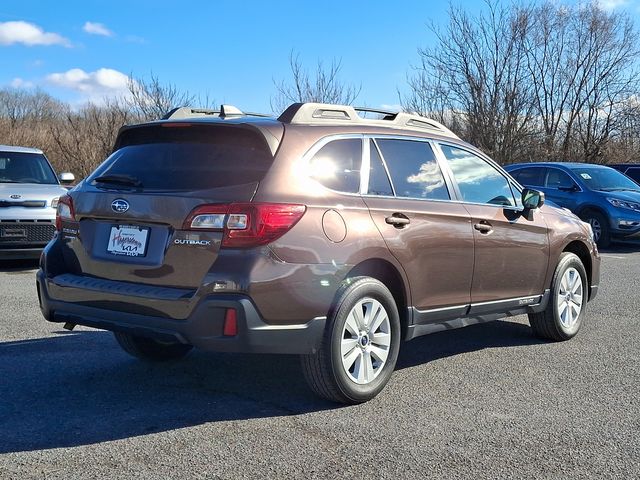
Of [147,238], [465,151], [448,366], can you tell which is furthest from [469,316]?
[147,238]

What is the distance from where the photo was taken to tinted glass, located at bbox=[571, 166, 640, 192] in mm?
14195

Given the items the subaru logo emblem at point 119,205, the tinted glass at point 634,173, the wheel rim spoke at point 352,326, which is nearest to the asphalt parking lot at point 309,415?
the wheel rim spoke at point 352,326

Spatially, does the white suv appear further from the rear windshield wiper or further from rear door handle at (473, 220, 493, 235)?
rear door handle at (473, 220, 493, 235)

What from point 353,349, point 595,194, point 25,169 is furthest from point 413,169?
point 595,194

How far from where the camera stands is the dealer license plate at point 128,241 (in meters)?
3.94

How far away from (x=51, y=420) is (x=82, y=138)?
23.2 metres

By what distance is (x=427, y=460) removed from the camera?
3.37 metres

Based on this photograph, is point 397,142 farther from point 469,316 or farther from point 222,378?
point 222,378

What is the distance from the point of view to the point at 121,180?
420 cm

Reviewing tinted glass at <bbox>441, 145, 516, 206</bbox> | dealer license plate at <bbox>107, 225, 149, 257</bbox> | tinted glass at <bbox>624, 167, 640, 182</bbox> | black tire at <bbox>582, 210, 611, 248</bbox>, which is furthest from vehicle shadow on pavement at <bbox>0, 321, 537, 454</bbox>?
tinted glass at <bbox>624, 167, 640, 182</bbox>

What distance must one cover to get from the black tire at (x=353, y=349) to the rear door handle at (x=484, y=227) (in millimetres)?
1095

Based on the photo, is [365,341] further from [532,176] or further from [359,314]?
[532,176]

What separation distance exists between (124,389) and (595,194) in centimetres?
1183

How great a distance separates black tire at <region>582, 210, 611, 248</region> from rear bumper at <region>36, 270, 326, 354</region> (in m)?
11.4
